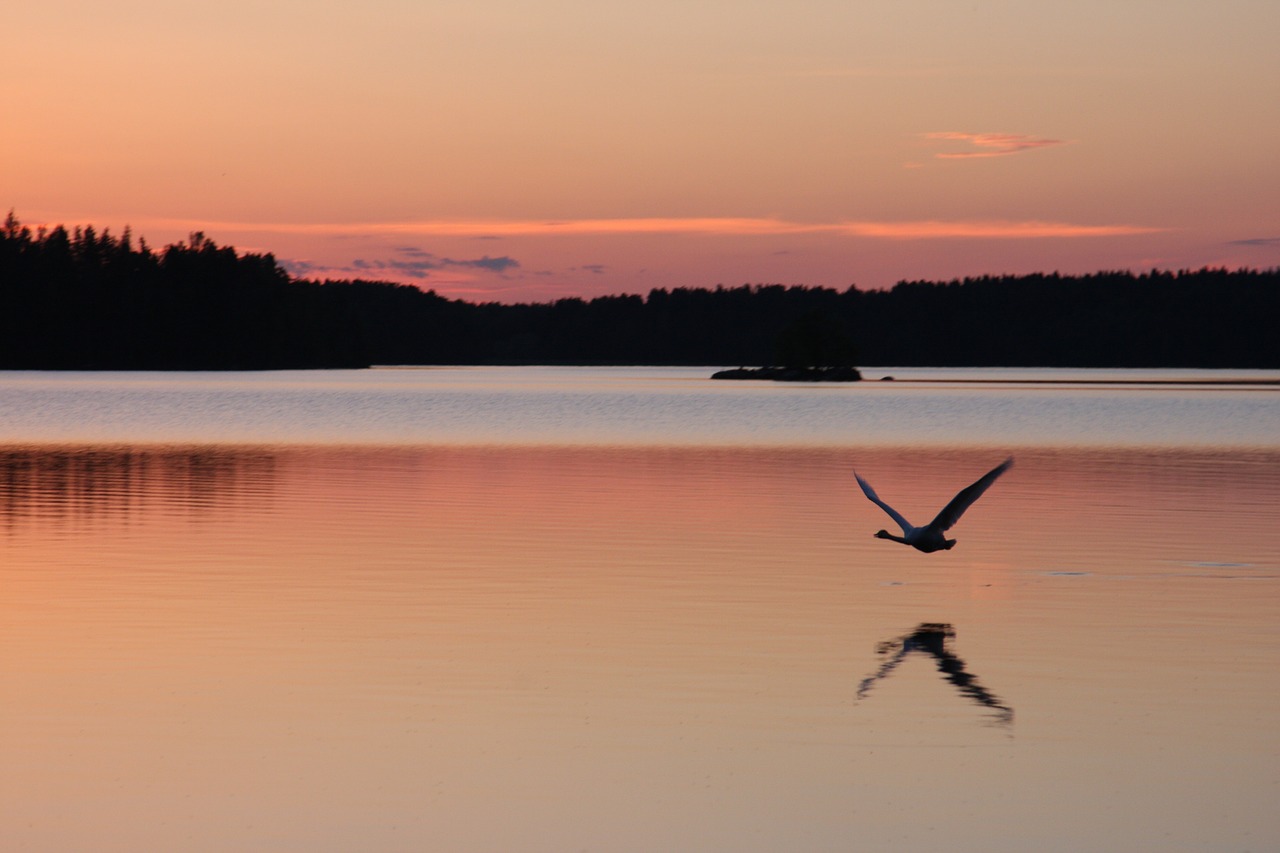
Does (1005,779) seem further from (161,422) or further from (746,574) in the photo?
(161,422)

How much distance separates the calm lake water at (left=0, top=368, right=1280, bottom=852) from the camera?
1145 cm

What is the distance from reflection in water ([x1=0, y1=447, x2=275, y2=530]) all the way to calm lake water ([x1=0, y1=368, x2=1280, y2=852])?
0.28 meters

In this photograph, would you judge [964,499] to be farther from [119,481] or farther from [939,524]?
[119,481]

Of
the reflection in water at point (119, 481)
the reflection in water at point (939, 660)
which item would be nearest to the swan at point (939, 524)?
the reflection in water at point (939, 660)

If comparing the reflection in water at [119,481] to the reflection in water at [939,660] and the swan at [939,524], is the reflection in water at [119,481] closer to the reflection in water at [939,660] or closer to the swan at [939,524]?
the swan at [939,524]

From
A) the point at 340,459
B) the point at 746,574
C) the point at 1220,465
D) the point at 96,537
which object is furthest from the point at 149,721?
the point at 1220,465

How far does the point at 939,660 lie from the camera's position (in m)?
16.9

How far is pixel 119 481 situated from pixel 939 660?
87.3 ft

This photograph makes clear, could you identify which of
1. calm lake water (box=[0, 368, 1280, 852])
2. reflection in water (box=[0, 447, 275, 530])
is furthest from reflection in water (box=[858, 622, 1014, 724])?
reflection in water (box=[0, 447, 275, 530])

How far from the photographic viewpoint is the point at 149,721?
1388 cm

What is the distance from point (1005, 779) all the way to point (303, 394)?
12058 cm

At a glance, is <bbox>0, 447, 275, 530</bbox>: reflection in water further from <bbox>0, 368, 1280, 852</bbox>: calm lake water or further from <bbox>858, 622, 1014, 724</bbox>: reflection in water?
<bbox>858, 622, 1014, 724</bbox>: reflection in water

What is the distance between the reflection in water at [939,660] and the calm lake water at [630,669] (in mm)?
54

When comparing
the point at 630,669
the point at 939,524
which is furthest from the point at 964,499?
the point at 630,669
